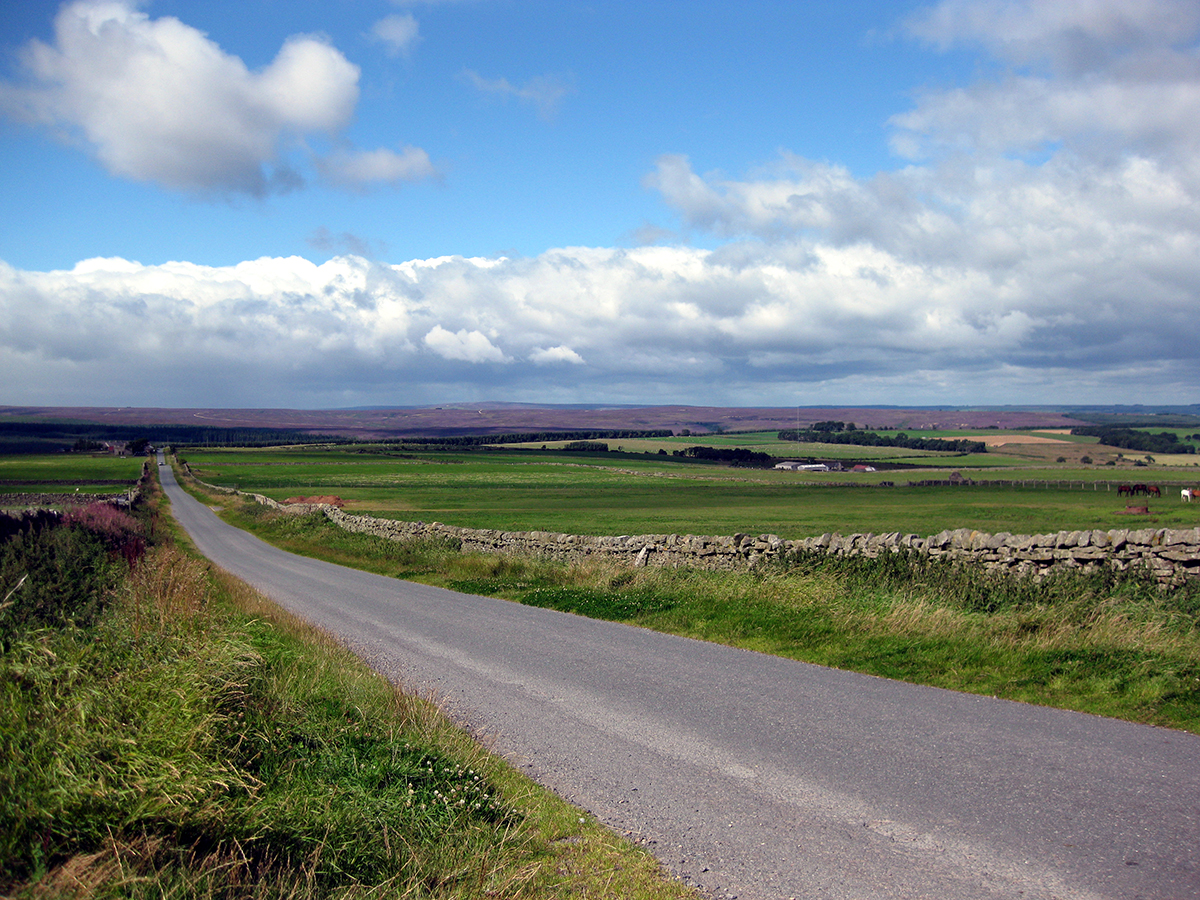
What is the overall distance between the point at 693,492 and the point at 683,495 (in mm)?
3962

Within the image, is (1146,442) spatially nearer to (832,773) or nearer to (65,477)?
(65,477)

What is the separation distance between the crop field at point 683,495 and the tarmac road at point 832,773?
102ft

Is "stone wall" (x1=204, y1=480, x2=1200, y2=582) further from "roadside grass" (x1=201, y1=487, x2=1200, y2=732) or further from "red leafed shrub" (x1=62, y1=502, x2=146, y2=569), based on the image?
"red leafed shrub" (x1=62, y1=502, x2=146, y2=569)

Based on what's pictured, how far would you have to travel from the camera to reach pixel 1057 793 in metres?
5.39

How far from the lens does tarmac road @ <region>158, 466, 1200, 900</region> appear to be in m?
4.44

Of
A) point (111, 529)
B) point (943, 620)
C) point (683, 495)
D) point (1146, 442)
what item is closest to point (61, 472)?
point (683, 495)

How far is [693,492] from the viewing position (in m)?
83.0

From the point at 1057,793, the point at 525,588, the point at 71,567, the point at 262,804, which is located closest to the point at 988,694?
the point at 1057,793

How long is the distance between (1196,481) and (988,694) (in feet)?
345

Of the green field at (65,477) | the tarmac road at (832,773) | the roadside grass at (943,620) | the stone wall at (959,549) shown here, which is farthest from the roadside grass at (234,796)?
the green field at (65,477)

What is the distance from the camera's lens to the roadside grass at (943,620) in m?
7.79

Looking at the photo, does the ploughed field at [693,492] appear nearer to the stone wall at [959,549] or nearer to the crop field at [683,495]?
the crop field at [683,495]

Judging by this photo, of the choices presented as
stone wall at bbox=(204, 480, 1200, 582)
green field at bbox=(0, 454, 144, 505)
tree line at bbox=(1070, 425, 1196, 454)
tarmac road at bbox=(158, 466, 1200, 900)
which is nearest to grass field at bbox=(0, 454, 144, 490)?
green field at bbox=(0, 454, 144, 505)

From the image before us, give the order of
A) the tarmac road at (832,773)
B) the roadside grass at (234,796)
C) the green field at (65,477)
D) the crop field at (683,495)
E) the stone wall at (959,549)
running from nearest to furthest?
the roadside grass at (234,796)
the tarmac road at (832,773)
the stone wall at (959,549)
the crop field at (683,495)
the green field at (65,477)
